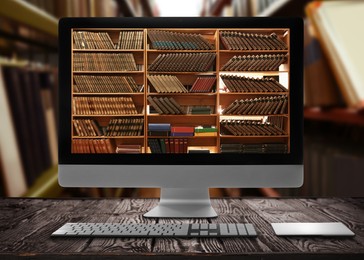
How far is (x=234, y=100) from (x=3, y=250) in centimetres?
65

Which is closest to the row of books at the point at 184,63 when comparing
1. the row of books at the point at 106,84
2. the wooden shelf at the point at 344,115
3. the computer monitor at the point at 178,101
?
the computer monitor at the point at 178,101

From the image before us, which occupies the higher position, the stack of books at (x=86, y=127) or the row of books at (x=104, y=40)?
the row of books at (x=104, y=40)

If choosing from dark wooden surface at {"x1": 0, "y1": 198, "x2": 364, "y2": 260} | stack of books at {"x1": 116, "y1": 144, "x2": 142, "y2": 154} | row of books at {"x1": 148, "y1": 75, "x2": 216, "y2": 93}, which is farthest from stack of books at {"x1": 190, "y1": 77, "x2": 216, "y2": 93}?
dark wooden surface at {"x1": 0, "y1": 198, "x2": 364, "y2": 260}

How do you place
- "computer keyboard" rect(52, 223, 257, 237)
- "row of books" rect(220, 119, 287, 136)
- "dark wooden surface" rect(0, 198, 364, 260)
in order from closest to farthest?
"dark wooden surface" rect(0, 198, 364, 260)
"computer keyboard" rect(52, 223, 257, 237)
"row of books" rect(220, 119, 287, 136)

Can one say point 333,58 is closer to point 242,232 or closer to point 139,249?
point 242,232

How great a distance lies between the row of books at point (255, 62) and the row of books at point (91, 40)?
1.04ft

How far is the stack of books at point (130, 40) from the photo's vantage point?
1.23 metres

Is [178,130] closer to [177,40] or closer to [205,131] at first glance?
[205,131]

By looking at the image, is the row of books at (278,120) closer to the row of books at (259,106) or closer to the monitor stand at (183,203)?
the row of books at (259,106)

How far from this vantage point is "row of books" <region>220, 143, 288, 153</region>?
3.99ft

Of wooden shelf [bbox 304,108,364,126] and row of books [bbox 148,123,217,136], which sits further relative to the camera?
wooden shelf [bbox 304,108,364,126]

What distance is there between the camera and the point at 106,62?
1.24 m

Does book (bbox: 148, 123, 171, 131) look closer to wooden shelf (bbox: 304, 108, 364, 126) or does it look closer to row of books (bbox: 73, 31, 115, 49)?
row of books (bbox: 73, 31, 115, 49)

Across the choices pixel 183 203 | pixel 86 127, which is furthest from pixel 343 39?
pixel 86 127
